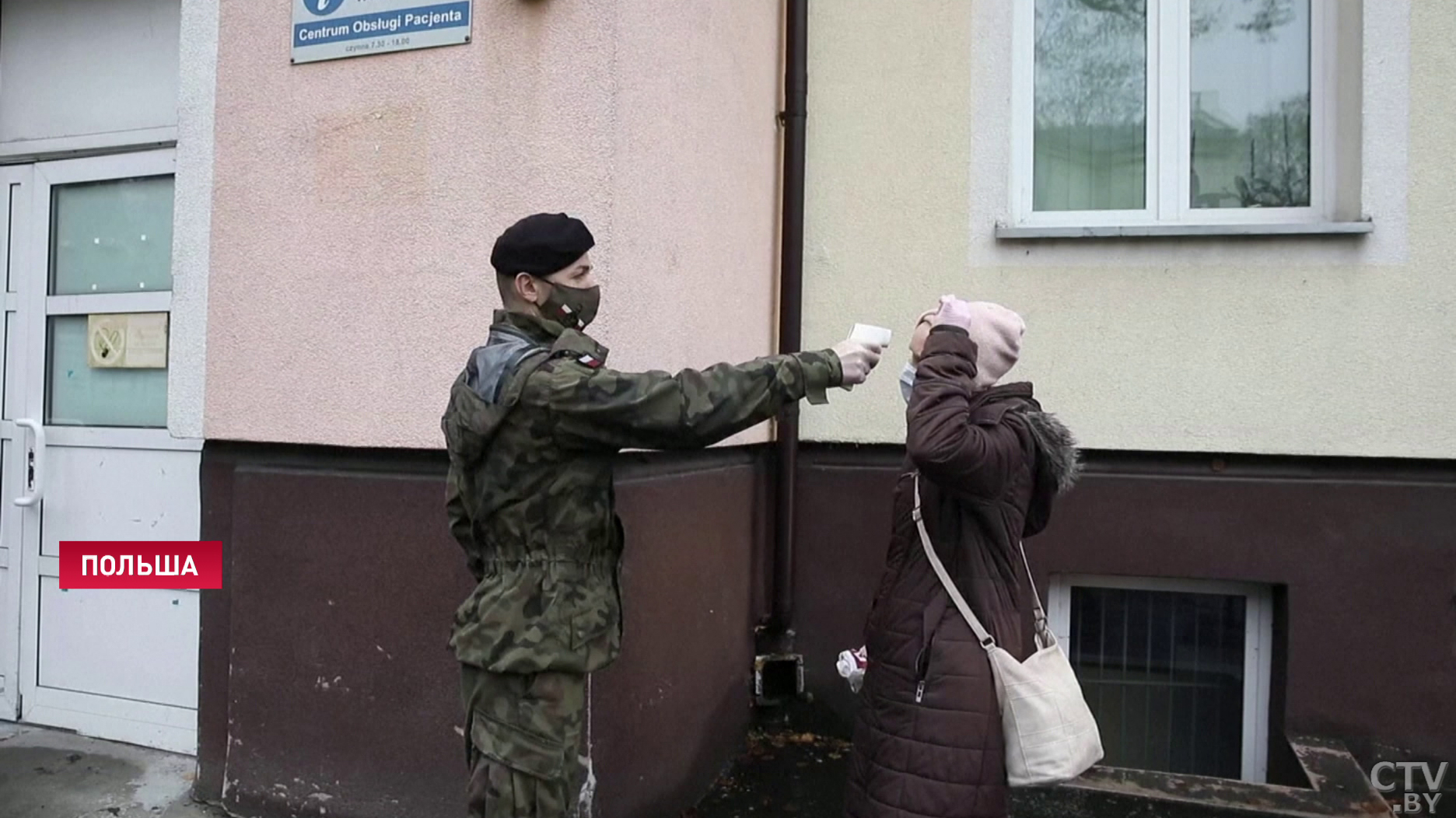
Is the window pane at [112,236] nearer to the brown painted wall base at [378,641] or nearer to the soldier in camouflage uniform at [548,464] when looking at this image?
the brown painted wall base at [378,641]

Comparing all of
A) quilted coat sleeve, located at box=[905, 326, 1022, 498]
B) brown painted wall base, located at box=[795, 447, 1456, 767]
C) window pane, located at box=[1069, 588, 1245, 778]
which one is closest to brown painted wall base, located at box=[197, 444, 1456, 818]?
brown painted wall base, located at box=[795, 447, 1456, 767]

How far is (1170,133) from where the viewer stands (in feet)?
12.5

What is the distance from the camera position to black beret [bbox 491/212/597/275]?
216cm

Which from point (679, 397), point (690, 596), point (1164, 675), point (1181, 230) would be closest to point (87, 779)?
point (690, 596)

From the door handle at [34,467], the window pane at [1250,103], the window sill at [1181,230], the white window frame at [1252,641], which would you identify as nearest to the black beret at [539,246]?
the window sill at [1181,230]

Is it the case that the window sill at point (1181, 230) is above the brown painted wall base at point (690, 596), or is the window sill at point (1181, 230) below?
above

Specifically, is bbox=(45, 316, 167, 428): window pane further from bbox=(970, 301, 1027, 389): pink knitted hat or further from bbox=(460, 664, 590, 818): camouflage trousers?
bbox=(970, 301, 1027, 389): pink knitted hat

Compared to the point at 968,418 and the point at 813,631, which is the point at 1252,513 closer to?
the point at 813,631

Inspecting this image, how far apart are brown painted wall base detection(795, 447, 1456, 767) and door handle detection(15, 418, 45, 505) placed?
3.84 meters

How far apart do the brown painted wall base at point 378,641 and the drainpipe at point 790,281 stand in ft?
1.59

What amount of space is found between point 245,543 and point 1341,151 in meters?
3.98

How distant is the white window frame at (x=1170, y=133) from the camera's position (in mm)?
3693

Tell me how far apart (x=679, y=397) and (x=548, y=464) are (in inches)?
12.9

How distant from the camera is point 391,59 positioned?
3.11 metres
